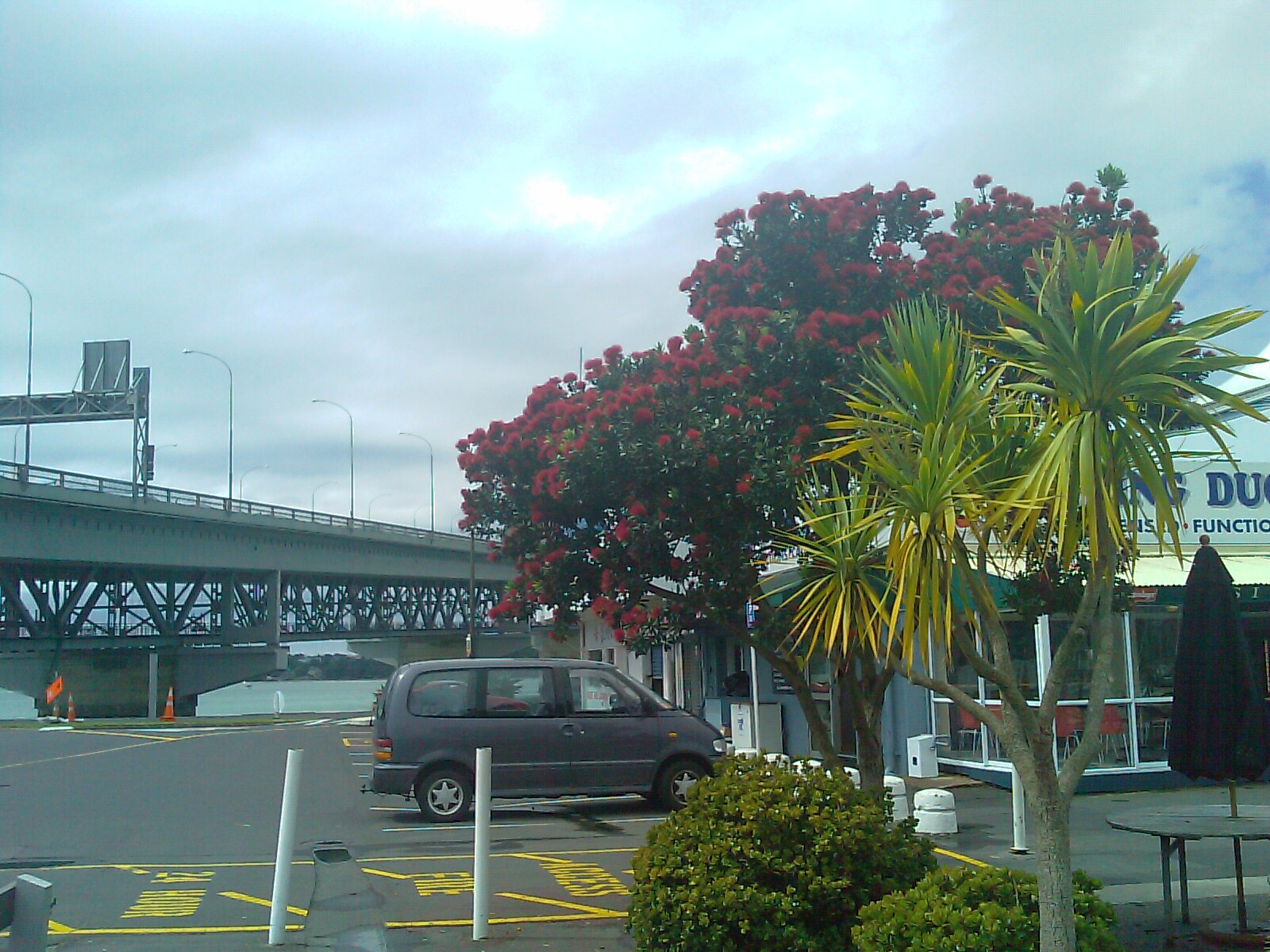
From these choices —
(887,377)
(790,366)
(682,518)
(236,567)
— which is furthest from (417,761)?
A: (236,567)

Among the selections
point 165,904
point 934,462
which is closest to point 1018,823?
point 934,462

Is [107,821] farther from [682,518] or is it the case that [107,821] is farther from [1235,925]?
[1235,925]

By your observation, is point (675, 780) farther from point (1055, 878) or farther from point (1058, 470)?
point (1058, 470)

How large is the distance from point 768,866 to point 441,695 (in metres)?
8.47

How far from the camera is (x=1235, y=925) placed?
736cm

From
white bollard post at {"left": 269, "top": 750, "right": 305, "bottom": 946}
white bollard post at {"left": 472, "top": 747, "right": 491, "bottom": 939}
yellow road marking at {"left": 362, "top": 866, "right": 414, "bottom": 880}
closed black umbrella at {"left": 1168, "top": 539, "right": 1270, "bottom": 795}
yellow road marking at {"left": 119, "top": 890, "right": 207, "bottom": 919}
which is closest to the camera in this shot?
closed black umbrella at {"left": 1168, "top": 539, "right": 1270, "bottom": 795}

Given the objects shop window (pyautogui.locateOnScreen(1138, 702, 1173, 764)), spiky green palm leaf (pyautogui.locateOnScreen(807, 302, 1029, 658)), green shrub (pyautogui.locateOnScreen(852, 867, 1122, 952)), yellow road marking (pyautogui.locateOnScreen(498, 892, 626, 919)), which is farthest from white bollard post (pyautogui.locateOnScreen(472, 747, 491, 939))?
shop window (pyautogui.locateOnScreen(1138, 702, 1173, 764))

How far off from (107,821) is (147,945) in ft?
25.6

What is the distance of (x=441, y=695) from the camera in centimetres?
1443

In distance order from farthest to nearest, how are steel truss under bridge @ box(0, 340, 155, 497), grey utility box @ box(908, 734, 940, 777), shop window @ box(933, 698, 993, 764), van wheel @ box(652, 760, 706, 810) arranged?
steel truss under bridge @ box(0, 340, 155, 497)
grey utility box @ box(908, 734, 940, 777)
shop window @ box(933, 698, 993, 764)
van wheel @ box(652, 760, 706, 810)

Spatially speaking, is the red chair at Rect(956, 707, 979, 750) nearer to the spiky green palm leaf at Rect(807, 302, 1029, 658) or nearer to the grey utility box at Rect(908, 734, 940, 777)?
the grey utility box at Rect(908, 734, 940, 777)

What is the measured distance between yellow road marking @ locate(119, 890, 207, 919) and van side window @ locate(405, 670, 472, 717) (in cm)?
437

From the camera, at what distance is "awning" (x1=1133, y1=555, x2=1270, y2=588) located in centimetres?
1437

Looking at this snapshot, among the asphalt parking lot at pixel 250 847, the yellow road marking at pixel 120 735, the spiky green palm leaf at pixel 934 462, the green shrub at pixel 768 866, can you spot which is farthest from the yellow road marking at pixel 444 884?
the yellow road marking at pixel 120 735
